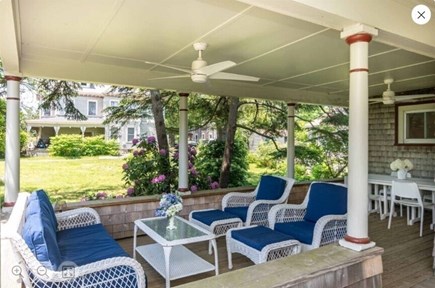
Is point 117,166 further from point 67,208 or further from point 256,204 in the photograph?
point 256,204

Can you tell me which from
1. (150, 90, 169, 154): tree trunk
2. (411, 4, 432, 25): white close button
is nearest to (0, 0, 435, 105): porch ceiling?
(411, 4, 432, 25): white close button

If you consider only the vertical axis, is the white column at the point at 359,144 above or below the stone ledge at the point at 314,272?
above

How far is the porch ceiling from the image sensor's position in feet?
8.49

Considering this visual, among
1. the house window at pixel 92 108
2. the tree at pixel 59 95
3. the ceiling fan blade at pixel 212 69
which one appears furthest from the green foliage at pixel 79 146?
the ceiling fan blade at pixel 212 69

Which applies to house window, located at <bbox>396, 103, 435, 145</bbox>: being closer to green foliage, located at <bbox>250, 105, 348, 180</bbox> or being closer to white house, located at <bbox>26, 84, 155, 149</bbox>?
green foliage, located at <bbox>250, 105, 348, 180</bbox>

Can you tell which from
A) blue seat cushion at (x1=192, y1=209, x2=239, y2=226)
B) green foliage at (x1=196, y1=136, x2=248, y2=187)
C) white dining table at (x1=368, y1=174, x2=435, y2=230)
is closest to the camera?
blue seat cushion at (x1=192, y1=209, x2=239, y2=226)

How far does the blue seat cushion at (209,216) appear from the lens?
13.8ft

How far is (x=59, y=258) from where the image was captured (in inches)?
96.7

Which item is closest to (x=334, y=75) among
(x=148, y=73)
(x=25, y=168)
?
(x=148, y=73)

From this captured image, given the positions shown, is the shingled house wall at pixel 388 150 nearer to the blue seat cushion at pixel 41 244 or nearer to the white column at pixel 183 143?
the white column at pixel 183 143

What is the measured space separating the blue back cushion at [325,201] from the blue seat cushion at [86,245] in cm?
248

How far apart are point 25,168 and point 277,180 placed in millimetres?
9956

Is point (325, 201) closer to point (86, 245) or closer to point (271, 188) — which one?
point (271, 188)

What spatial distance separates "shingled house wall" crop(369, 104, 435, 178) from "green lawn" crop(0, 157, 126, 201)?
724 cm
